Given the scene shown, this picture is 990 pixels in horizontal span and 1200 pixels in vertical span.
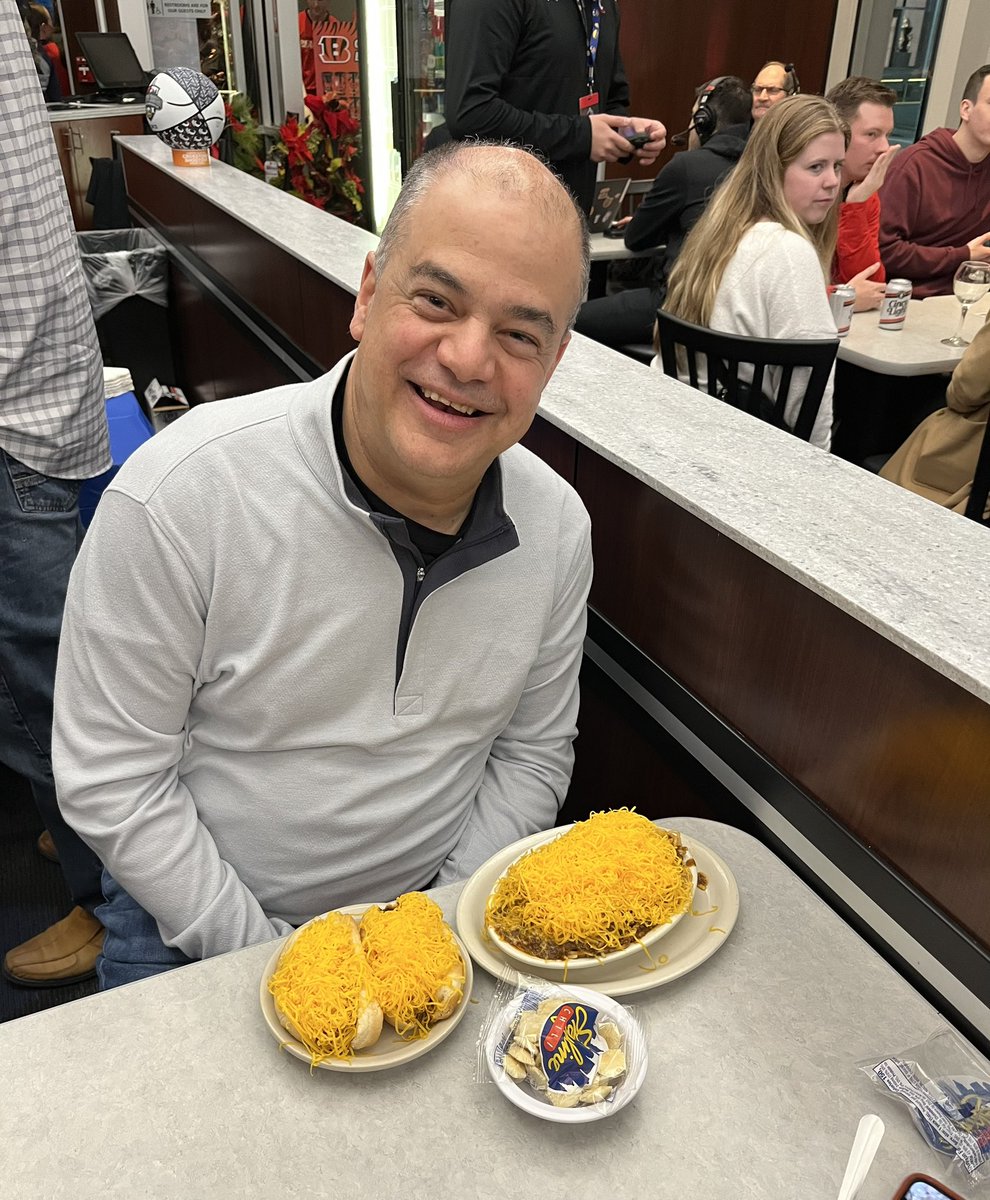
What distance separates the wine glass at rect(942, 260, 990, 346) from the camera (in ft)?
9.32

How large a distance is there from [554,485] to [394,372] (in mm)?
303

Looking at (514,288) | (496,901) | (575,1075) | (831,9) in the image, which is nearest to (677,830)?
(496,901)

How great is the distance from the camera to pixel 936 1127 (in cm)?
79

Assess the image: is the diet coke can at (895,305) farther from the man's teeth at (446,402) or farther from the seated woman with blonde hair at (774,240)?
the man's teeth at (446,402)

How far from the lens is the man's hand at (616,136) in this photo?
9.48 feet

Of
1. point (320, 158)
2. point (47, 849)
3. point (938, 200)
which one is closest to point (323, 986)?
point (47, 849)

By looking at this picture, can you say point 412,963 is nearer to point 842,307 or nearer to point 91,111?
point 842,307

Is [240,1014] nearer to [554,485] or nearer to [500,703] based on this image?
[500,703]

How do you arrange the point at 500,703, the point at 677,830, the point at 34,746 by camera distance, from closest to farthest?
the point at 677,830 → the point at 500,703 → the point at 34,746

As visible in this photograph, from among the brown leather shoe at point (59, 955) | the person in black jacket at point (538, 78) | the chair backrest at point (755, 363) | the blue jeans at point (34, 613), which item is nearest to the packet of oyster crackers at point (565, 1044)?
the blue jeans at point (34, 613)

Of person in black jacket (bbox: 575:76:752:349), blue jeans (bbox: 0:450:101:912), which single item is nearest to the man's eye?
blue jeans (bbox: 0:450:101:912)

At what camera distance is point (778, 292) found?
8.30ft

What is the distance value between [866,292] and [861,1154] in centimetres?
303

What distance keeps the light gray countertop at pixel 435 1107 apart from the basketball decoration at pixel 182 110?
405 cm
